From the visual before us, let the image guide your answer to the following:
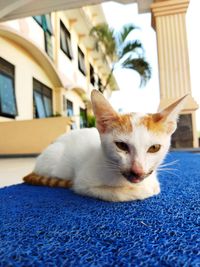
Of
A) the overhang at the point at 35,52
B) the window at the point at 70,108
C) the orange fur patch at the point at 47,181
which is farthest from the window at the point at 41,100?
the orange fur patch at the point at 47,181

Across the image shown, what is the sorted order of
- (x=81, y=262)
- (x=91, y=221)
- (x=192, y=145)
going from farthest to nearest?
(x=192, y=145)
(x=91, y=221)
(x=81, y=262)

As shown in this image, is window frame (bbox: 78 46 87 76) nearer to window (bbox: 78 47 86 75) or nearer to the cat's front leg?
window (bbox: 78 47 86 75)

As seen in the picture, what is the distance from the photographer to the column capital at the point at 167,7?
442 cm

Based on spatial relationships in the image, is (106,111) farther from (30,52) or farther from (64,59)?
(64,59)

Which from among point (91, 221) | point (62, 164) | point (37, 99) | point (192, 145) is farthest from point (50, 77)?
point (91, 221)

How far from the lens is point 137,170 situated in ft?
2.78

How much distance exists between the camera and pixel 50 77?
7195 mm

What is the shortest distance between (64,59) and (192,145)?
5542 millimetres

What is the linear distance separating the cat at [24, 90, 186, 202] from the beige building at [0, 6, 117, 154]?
3.40 m

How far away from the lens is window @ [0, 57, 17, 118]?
4953 mm

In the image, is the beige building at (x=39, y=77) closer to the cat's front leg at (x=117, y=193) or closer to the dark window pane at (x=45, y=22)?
the dark window pane at (x=45, y=22)

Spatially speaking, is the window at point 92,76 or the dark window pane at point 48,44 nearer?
the dark window pane at point 48,44

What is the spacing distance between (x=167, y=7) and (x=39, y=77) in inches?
144

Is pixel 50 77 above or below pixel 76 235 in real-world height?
above
